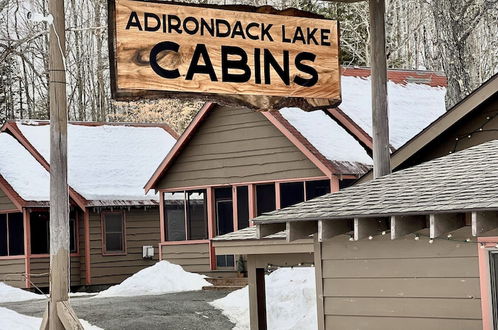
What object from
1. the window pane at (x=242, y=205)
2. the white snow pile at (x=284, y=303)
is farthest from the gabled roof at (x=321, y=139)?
the white snow pile at (x=284, y=303)

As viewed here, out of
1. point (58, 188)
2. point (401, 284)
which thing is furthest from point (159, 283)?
point (401, 284)

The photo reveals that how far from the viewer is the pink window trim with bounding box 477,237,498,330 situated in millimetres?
11164

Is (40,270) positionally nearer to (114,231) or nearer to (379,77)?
(114,231)

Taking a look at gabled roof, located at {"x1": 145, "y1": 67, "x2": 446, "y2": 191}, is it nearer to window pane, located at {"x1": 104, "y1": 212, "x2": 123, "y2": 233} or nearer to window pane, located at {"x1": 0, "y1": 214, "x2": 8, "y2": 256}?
window pane, located at {"x1": 104, "y1": 212, "x2": 123, "y2": 233}

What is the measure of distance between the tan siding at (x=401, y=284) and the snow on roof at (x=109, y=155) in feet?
71.7

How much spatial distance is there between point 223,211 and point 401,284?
709 inches

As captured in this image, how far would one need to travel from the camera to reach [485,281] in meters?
11.2

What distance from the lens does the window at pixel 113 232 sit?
3441 centimetres

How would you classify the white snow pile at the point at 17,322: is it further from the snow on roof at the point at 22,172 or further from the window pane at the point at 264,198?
the snow on roof at the point at 22,172

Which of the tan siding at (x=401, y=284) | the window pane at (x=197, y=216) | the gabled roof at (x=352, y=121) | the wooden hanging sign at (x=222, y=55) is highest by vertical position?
the gabled roof at (x=352, y=121)

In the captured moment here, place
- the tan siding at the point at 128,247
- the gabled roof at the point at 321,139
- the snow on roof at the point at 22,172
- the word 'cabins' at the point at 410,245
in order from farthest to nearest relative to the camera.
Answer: the tan siding at the point at 128,247 → the snow on roof at the point at 22,172 → the gabled roof at the point at 321,139 → the word 'cabins' at the point at 410,245

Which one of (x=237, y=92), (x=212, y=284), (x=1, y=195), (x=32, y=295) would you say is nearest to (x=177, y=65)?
(x=237, y=92)

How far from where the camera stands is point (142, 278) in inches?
1143

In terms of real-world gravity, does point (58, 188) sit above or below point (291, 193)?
below
